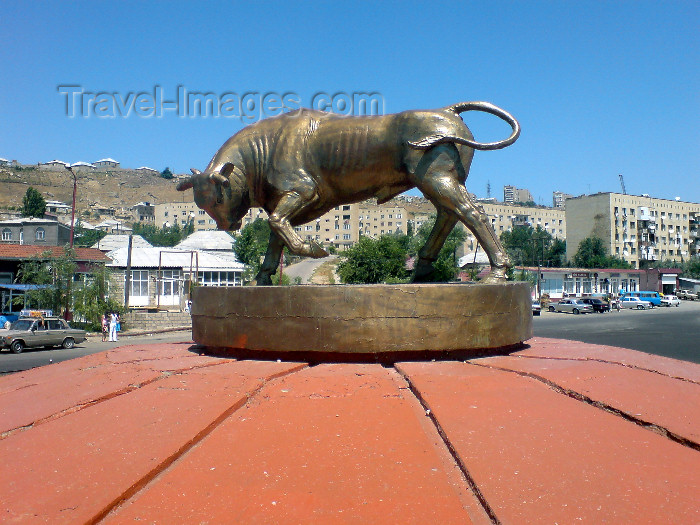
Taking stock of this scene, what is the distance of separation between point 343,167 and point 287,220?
0.78 m

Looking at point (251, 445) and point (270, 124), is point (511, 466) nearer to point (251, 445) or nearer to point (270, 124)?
point (251, 445)

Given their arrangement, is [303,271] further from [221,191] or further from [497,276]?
[497,276]

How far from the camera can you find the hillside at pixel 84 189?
14262cm

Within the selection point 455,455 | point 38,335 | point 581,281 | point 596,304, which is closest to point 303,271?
point 581,281

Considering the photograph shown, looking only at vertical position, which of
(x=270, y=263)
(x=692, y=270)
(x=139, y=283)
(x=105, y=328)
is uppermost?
(x=692, y=270)

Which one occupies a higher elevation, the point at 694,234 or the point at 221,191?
the point at 694,234

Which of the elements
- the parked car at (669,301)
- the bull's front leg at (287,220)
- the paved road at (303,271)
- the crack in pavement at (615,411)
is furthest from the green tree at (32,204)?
the crack in pavement at (615,411)

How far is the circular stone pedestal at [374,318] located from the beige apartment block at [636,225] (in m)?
83.2

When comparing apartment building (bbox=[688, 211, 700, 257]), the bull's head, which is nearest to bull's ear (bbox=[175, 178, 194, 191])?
the bull's head

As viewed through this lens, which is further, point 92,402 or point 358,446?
point 92,402

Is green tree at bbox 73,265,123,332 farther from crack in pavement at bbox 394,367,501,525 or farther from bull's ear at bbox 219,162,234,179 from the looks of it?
crack in pavement at bbox 394,367,501,525

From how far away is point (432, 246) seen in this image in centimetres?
608

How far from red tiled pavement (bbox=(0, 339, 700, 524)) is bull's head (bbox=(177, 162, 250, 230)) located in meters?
2.02

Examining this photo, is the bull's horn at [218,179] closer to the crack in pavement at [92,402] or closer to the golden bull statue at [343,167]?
the golden bull statue at [343,167]
